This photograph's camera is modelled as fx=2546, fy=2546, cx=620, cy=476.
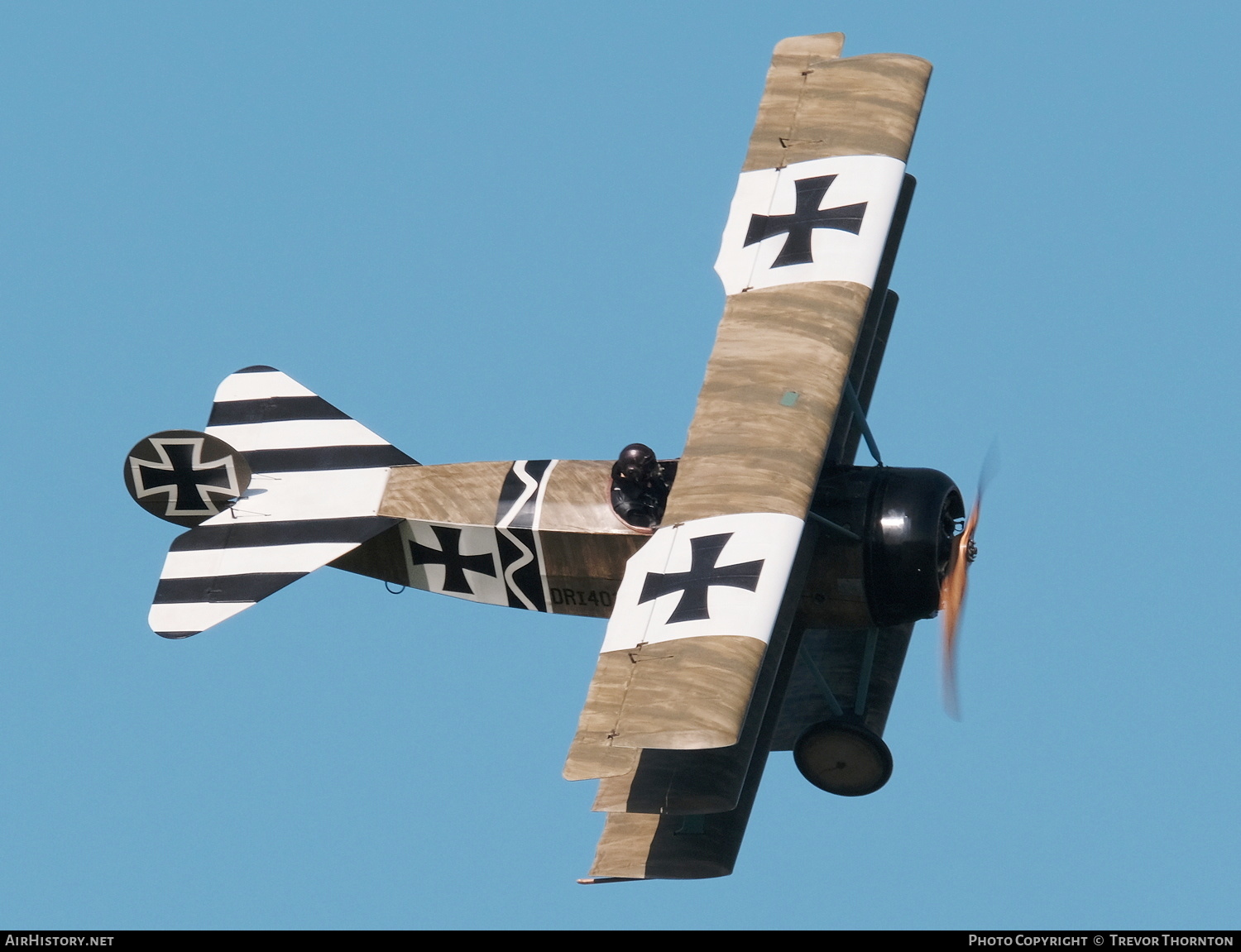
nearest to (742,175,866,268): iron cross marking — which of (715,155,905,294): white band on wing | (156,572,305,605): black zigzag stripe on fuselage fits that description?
(715,155,905,294): white band on wing

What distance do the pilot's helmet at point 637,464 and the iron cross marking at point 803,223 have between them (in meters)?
1.78

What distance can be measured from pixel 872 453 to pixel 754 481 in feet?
5.87

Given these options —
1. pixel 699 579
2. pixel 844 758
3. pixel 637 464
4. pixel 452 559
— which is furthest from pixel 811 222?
pixel 844 758

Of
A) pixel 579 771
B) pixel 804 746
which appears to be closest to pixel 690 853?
pixel 804 746

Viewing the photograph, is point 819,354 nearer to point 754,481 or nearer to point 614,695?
point 754,481

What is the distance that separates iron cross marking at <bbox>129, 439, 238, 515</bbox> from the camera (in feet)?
64.8

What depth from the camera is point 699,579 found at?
16.9 meters

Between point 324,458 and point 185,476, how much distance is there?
1085 millimetres

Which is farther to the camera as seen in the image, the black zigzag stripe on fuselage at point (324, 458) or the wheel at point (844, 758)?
the black zigzag stripe on fuselage at point (324, 458)

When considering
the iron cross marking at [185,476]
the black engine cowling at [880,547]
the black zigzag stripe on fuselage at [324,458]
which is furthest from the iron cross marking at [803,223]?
the iron cross marking at [185,476]

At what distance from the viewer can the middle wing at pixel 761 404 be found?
53.3 ft

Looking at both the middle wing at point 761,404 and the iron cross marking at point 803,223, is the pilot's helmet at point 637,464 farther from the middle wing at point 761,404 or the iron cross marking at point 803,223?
the iron cross marking at point 803,223

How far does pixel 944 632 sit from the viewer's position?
18.3 metres

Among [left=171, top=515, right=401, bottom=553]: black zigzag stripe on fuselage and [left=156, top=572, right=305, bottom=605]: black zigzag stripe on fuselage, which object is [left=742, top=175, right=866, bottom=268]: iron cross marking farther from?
[left=156, top=572, right=305, bottom=605]: black zigzag stripe on fuselage
